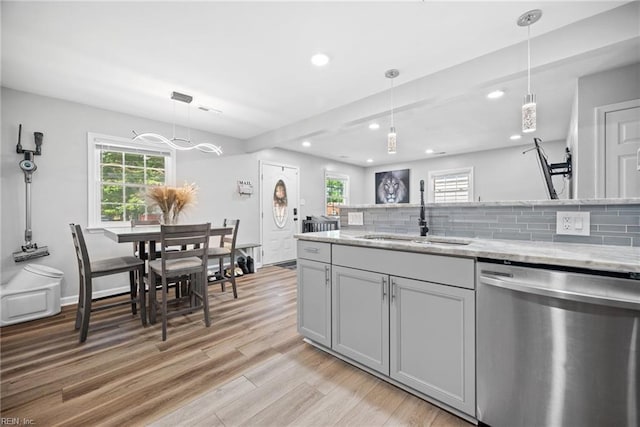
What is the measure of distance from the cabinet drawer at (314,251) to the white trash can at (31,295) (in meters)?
2.86

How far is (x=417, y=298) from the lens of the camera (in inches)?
59.8

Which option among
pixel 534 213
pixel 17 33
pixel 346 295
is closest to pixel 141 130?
pixel 17 33

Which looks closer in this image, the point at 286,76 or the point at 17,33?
the point at 17,33

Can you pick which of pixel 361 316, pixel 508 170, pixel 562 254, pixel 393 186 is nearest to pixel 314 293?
pixel 361 316

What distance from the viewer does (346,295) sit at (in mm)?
1876

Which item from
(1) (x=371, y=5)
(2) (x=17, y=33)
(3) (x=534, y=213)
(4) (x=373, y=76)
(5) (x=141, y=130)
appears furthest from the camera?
(5) (x=141, y=130)

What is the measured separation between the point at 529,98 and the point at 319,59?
5.46ft

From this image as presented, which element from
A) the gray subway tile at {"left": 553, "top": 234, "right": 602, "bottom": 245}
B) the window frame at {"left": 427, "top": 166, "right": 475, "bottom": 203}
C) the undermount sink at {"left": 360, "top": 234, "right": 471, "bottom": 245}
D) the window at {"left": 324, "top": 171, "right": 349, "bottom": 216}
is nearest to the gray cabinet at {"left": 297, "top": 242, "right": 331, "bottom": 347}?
the undermount sink at {"left": 360, "top": 234, "right": 471, "bottom": 245}

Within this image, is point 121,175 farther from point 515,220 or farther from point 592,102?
point 592,102

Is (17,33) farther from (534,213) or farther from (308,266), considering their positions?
(534,213)

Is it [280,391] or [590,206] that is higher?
[590,206]

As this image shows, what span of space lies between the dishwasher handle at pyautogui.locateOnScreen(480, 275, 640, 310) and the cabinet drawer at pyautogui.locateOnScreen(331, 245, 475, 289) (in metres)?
0.09

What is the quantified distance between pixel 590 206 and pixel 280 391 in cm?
206

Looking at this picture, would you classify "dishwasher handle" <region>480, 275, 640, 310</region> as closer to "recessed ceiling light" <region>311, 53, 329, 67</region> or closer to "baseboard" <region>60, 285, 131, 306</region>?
"recessed ceiling light" <region>311, 53, 329, 67</region>
